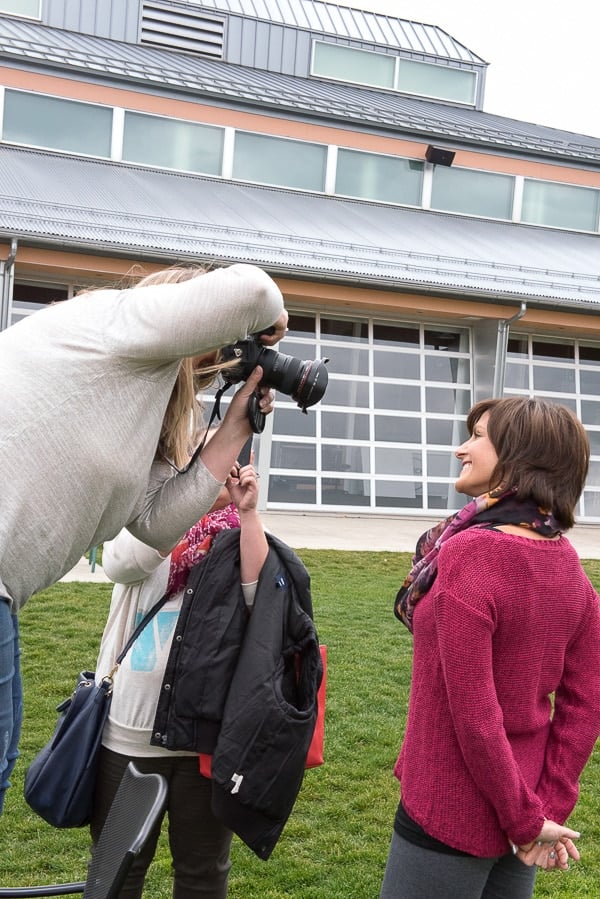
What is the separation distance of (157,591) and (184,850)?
71cm

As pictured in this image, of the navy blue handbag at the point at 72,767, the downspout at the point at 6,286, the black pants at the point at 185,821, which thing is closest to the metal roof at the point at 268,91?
the downspout at the point at 6,286

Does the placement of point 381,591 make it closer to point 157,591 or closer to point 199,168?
point 157,591

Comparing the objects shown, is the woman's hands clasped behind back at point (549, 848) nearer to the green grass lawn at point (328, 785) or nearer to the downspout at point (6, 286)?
the green grass lawn at point (328, 785)

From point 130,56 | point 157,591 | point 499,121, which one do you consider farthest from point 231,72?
point 157,591

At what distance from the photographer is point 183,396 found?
82.0 inches

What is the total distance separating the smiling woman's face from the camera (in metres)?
2.21

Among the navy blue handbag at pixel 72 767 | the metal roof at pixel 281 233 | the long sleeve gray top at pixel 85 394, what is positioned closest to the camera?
the long sleeve gray top at pixel 85 394

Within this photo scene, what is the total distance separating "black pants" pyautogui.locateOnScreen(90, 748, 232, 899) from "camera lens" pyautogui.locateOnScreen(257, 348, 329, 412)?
107cm

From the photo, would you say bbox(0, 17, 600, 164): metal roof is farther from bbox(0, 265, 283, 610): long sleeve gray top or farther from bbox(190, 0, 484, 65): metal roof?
bbox(0, 265, 283, 610): long sleeve gray top

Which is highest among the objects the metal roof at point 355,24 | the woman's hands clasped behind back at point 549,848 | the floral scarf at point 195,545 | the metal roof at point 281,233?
the metal roof at point 355,24

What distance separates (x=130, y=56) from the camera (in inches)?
795

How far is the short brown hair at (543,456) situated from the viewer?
6.97 feet

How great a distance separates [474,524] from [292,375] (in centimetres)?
56

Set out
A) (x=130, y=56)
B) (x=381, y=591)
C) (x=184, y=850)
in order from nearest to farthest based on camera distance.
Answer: (x=184, y=850), (x=381, y=591), (x=130, y=56)
